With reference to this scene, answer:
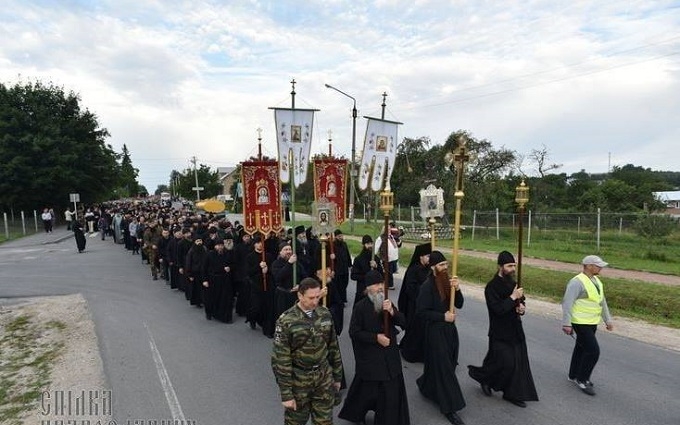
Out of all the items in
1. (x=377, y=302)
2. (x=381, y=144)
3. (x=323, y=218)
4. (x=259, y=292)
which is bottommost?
(x=259, y=292)

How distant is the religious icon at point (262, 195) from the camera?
10570 millimetres

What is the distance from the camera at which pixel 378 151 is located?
28.9 feet

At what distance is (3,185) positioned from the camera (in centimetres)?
3531

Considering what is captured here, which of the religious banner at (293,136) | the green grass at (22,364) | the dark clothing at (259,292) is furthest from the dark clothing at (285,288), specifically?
the green grass at (22,364)

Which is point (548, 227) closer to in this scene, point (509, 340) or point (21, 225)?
point (509, 340)

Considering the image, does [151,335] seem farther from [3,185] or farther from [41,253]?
[3,185]

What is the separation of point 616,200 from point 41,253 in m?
40.4

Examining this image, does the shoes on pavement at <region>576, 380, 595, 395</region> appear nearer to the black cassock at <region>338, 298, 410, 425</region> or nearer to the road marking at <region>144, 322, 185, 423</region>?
the black cassock at <region>338, 298, 410, 425</region>

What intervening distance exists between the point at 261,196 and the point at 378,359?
628 centimetres

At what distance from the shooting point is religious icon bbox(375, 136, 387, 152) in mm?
8717

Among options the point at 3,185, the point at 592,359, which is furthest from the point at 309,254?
the point at 3,185

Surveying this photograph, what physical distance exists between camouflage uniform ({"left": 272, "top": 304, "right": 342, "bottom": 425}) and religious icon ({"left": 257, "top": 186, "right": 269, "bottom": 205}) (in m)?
6.49

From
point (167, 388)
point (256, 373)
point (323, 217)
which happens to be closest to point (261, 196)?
point (323, 217)

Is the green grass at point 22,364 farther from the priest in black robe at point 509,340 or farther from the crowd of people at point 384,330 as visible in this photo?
the priest in black robe at point 509,340
